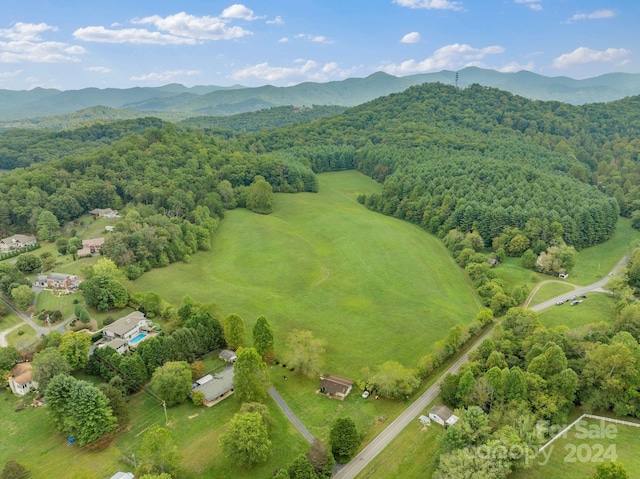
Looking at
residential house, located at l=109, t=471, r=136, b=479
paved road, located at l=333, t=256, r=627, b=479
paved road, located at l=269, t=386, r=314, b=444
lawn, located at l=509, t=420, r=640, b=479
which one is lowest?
paved road, located at l=333, t=256, r=627, b=479

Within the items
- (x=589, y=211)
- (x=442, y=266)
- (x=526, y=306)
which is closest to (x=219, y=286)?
(x=442, y=266)

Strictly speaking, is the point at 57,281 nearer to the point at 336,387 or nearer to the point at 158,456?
the point at 158,456

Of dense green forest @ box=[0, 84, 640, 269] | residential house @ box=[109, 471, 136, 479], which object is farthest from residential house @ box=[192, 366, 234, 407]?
dense green forest @ box=[0, 84, 640, 269]

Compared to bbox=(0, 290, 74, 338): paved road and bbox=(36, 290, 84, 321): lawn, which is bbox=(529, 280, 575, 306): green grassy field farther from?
bbox=(36, 290, 84, 321): lawn

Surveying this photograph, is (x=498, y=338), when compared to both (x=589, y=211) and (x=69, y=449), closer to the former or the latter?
(x=69, y=449)

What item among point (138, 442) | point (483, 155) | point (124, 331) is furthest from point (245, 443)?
point (483, 155)
